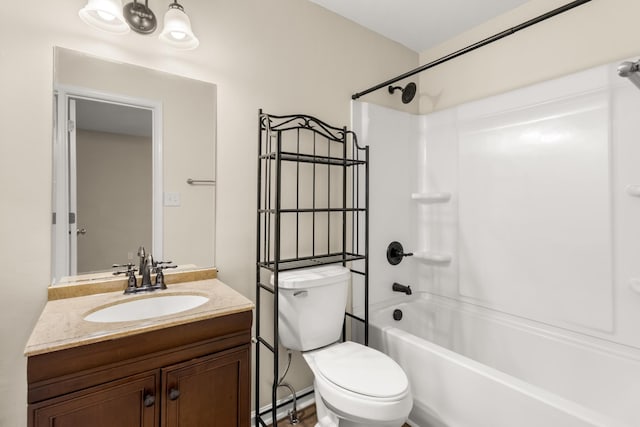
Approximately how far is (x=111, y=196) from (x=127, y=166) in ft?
0.49

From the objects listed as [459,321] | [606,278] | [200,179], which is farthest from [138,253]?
[606,278]

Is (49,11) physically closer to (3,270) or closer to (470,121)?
(3,270)

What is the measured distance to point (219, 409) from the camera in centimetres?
122

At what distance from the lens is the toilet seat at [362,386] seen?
128 centimetres

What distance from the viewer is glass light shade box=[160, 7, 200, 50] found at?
1443 millimetres

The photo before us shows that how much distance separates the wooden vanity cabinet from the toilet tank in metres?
0.38

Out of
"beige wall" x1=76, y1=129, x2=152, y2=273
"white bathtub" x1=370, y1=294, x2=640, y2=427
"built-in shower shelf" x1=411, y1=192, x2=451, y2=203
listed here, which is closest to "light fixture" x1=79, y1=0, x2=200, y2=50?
"beige wall" x1=76, y1=129, x2=152, y2=273

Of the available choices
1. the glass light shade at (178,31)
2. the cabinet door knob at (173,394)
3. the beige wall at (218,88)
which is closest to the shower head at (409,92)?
the beige wall at (218,88)

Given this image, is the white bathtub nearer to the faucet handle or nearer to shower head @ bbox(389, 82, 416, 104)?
the faucet handle

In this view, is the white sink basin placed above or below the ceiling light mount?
below

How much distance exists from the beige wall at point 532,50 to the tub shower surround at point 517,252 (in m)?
0.10

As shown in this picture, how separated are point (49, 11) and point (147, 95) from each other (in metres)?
0.44

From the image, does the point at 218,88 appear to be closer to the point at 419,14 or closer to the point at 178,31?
the point at 178,31

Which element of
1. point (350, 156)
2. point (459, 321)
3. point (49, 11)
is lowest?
point (459, 321)
